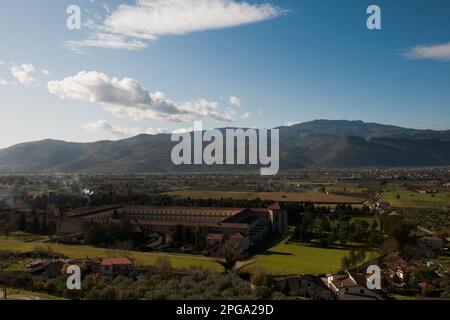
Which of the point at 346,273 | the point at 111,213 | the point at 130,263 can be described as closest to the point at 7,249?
the point at 130,263

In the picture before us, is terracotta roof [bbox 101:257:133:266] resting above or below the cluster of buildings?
above

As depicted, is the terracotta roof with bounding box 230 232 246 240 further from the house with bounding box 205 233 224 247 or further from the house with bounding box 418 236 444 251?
the house with bounding box 418 236 444 251

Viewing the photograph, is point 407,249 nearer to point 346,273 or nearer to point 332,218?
point 346,273

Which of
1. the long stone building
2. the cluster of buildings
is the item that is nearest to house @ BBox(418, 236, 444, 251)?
the cluster of buildings

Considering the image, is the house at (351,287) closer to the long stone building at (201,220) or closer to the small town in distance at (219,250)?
the small town in distance at (219,250)
